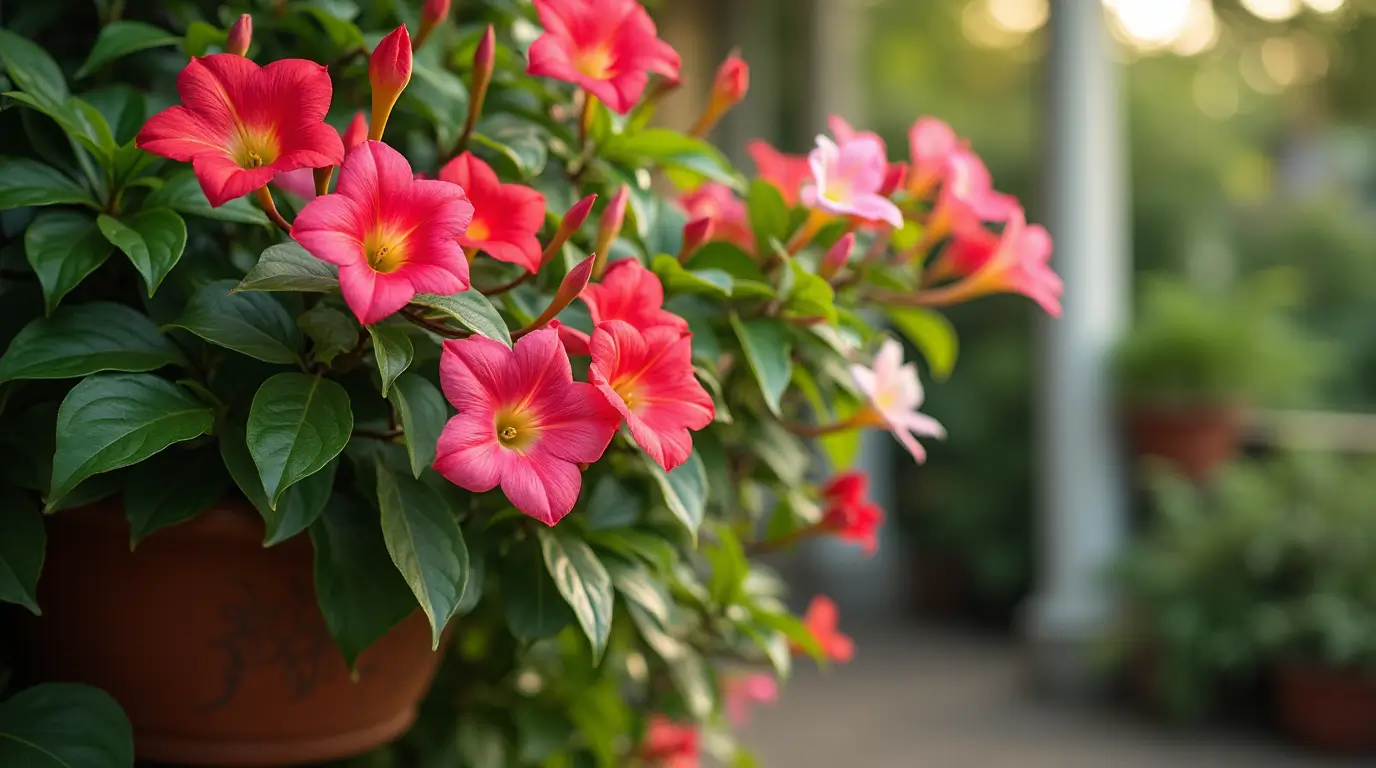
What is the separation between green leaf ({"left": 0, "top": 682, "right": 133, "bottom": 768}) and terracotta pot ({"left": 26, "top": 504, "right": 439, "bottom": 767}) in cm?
5

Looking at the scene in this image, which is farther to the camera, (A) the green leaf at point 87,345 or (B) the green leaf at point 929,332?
(B) the green leaf at point 929,332

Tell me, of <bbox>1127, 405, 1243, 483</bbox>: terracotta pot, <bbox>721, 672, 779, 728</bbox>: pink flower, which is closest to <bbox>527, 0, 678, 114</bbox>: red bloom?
<bbox>721, 672, 779, 728</bbox>: pink flower

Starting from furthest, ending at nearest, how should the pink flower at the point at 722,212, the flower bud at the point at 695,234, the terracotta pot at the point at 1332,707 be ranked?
the terracotta pot at the point at 1332,707
the pink flower at the point at 722,212
the flower bud at the point at 695,234

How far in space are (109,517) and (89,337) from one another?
0.11 meters

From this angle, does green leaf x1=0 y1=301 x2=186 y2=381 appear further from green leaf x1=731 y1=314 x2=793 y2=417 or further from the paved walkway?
the paved walkway

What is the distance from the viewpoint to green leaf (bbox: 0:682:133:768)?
62cm

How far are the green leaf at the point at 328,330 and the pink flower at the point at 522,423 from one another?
0.27ft

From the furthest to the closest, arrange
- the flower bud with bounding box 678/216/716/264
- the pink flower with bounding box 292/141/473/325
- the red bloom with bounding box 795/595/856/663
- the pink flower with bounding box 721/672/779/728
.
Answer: the pink flower with bounding box 721/672/779/728
the red bloom with bounding box 795/595/856/663
the flower bud with bounding box 678/216/716/264
the pink flower with bounding box 292/141/473/325

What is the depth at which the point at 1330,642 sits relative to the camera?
278cm

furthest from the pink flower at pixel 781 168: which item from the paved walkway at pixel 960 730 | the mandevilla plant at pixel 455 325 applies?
the paved walkway at pixel 960 730

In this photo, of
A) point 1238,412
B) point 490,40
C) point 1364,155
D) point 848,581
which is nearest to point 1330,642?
point 1238,412

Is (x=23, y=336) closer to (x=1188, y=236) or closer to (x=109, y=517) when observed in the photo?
(x=109, y=517)

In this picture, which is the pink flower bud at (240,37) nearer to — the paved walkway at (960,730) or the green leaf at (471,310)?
the green leaf at (471,310)

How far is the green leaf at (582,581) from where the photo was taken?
633 mm
